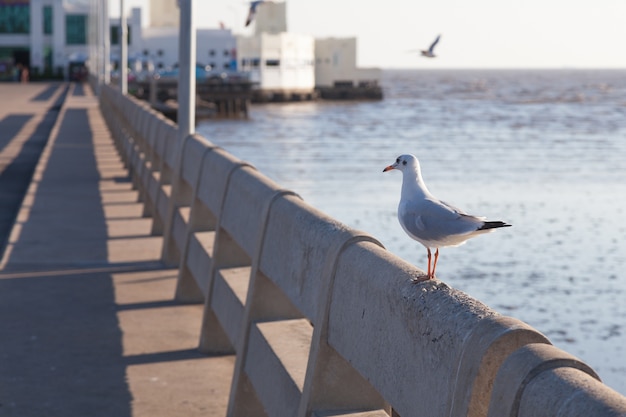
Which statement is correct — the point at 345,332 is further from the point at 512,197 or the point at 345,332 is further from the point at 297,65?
the point at 297,65

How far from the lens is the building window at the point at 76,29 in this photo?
147 m

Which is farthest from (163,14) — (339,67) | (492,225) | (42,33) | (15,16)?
(492,225)

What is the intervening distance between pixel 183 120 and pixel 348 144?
43.5 meters

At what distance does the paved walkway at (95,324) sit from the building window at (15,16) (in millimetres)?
135913

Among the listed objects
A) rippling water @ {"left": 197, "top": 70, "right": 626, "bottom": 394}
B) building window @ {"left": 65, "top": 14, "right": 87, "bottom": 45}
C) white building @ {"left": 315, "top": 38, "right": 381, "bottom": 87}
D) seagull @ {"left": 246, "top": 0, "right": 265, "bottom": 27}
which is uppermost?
building window @ {"left": 65, "top": 14, "right": 87, "bottom": 45}

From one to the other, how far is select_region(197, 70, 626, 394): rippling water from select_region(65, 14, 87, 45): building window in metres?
76.8

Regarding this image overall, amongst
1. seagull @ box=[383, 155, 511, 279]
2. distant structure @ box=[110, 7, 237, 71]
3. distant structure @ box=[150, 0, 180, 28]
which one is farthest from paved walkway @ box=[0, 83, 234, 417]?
distant structure @ box=[150, 0, 180, 28]

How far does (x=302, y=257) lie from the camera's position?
198 inches

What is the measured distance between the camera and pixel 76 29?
148m

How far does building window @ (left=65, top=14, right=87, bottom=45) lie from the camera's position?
14712 cm

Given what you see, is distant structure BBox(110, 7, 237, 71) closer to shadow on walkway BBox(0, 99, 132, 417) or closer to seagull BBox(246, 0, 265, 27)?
seagull BBox(246, 0, 265, 27)

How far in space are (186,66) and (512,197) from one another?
19740 millimetres

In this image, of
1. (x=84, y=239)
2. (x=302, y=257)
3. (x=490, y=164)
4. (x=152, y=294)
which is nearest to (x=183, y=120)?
(x=84, y=239)

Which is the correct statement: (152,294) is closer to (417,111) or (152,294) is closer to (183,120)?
(183,120)
